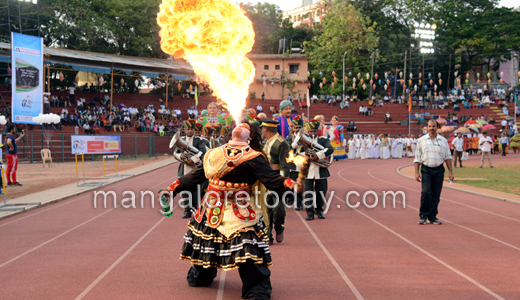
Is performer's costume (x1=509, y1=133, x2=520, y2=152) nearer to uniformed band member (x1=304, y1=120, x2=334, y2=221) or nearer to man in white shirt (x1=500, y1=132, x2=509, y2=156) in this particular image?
man in white shirt (x1=500, y1=132, x2=509, y2=156)

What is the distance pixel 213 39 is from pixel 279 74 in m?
51.9

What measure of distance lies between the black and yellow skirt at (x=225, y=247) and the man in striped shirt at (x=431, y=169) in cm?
525

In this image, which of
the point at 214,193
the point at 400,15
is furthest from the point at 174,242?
the point at 400,15

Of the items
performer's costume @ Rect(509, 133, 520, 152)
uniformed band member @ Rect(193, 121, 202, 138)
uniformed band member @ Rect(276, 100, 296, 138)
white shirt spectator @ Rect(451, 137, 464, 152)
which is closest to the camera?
uniformed band member @ Rect(276, 100, 296, 138)

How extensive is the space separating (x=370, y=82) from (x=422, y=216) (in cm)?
4851

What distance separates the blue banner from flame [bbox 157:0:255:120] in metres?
19.5

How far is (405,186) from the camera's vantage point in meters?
16.7

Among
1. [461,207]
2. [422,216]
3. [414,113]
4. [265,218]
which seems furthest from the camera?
[414,113]

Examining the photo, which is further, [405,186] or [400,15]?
[400,15]

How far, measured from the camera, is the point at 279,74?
58.0m

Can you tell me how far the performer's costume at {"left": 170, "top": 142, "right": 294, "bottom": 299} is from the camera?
470 centimetres

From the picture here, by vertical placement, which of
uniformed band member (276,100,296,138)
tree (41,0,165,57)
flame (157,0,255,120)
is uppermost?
tree (41,0,165,57)

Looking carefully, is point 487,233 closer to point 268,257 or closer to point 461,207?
point 461,207

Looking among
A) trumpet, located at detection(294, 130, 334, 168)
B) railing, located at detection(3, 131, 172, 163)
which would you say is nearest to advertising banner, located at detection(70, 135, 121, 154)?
railing, located at detection(3, 131, 172, 163)
